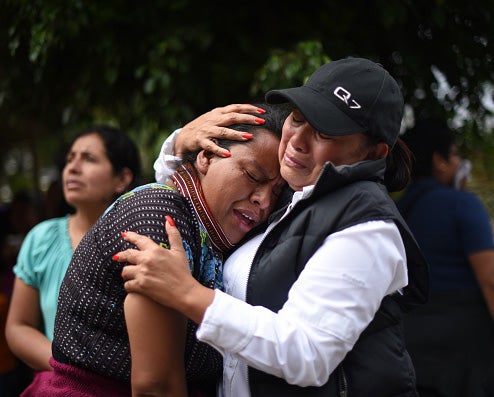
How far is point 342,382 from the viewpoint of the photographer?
1807 mm

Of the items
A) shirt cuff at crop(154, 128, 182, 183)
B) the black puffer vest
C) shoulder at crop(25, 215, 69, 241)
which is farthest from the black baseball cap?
shoulder at crop(25, 215, 69, 241)

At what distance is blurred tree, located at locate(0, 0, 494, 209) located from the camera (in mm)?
3539

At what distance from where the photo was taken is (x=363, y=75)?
6.27 ft

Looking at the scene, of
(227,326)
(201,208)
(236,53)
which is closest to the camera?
(227,326)

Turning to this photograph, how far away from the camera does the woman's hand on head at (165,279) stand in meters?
1.69

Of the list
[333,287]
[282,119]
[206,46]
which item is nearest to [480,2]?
[206,46]

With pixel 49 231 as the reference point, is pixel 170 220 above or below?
above

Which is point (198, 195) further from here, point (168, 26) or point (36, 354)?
point (168, 26)

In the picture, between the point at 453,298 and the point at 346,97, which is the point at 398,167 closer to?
the point at 346,97

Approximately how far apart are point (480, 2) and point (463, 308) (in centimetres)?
162

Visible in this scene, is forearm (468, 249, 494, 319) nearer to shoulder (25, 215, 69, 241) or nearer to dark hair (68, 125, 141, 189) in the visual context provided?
dark hair (68, 125, 141, 189)

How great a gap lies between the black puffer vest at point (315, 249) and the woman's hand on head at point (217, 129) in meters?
0.40

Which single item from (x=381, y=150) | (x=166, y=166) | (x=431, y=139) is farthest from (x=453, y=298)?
(x=166, y=166)

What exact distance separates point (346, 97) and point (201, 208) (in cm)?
57
